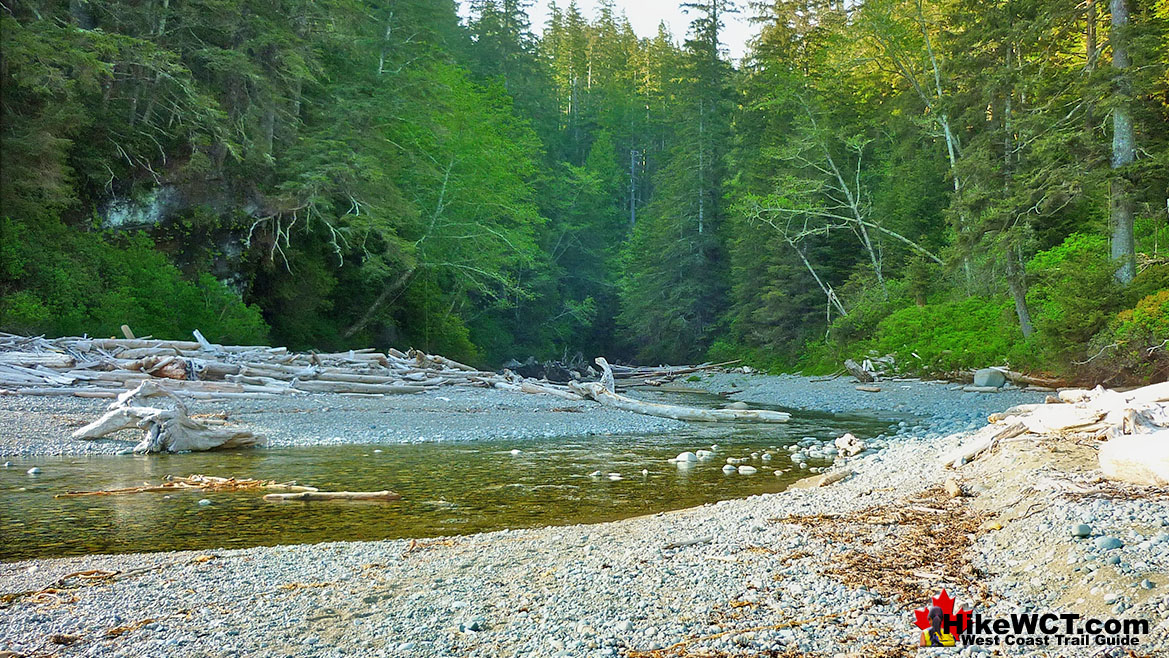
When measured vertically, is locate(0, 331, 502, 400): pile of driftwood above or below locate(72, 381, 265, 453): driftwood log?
above

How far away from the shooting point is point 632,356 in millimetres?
41188

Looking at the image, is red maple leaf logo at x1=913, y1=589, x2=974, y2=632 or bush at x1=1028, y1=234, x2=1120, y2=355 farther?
bush at x1=1028, y1=234, x2=1120, y2=355

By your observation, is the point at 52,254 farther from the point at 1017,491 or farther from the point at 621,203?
the point at 621,203

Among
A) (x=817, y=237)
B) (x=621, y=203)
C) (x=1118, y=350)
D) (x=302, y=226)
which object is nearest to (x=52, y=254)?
(x=302, y=226)

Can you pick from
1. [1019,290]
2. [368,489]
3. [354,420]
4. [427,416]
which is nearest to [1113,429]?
[368,489]

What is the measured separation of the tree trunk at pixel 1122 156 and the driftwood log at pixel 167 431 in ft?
50.5

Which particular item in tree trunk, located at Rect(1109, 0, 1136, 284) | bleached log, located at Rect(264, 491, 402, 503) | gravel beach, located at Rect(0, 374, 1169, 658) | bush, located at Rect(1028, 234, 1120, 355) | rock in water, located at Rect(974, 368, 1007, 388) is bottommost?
bleached log, located at Rect(264, 491, 402, 503)

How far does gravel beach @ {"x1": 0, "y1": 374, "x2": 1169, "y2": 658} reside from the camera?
3.25 meters

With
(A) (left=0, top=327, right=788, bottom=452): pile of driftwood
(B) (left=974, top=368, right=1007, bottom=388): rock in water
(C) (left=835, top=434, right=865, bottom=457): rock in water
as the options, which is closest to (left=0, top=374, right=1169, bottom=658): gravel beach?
(C) (left=835, top=434, right=865, bottom=457): rock in water

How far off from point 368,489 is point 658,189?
34.1 meters

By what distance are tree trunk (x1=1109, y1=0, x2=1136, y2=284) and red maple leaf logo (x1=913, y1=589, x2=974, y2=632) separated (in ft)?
44.2

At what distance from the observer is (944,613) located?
3143mm

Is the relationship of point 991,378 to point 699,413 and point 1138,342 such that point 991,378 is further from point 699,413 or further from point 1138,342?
point 699,413

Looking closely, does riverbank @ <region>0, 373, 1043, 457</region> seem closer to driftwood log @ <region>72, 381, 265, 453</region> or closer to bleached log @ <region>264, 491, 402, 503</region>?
driftwood log @ <region>72, 381, 265, 453</region>
